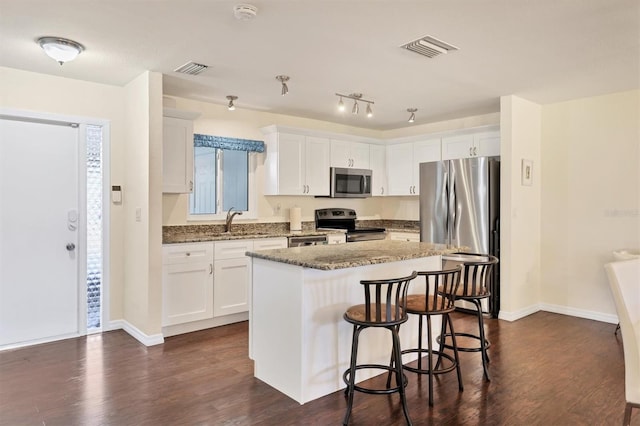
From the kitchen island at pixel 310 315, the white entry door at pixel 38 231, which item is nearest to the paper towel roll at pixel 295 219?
the kitchen island at pixel 310 315

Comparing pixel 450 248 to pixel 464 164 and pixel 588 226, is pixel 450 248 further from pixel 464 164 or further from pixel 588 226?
pixel 588 226

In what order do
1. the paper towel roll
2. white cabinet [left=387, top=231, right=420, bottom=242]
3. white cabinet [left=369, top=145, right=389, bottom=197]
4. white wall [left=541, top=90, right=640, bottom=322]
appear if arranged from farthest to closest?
white cabinet [left=369, top=145, right=389, bottom=197] < white cabinet [left=387, top=231, right=420, bottom=242] < the paper towel roll < white wall [left=541, top=90, right=640, bottom=322]

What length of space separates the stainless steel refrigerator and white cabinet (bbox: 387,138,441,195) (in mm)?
538

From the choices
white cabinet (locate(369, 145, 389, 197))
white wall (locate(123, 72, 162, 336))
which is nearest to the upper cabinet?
white wall (locate(123, 72, 162, 336))

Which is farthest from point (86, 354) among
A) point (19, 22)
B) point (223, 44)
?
point (223, 44)

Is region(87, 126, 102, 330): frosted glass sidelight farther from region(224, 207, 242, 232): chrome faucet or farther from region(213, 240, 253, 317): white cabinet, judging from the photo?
region(224, 207, 242, 232): chrome faucet

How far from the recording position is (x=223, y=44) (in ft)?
10.1

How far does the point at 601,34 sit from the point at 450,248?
6.02 feet

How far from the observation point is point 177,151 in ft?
13.9

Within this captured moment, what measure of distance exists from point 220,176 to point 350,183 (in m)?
1.89

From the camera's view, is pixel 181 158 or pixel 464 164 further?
pixel 464 164

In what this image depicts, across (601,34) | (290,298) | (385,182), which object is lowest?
(290,298)

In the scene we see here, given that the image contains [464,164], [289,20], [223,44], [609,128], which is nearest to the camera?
[289,20]

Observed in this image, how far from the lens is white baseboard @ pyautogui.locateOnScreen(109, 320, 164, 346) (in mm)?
3734
